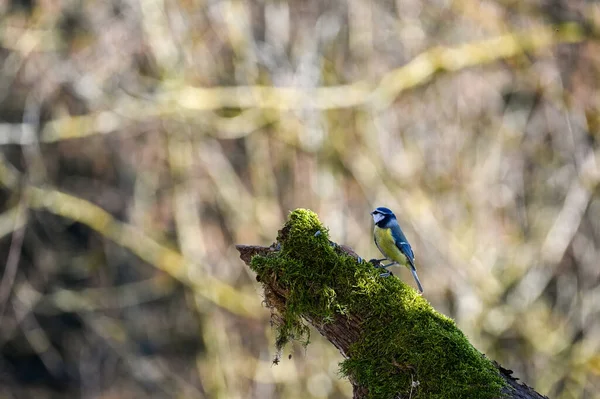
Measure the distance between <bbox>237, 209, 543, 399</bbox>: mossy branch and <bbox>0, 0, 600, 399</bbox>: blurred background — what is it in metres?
5.87

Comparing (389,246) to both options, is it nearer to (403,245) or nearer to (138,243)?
(403,245)

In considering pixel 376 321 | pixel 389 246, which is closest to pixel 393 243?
pixel 389 246

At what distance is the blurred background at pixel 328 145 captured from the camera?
998cm

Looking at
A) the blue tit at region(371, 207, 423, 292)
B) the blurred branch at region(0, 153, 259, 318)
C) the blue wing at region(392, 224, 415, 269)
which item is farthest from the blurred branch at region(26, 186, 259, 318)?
the blue wing at region(392, 224, 415, 269)

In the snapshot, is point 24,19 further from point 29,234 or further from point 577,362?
point 577,362

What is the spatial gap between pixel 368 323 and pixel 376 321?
0.13 ft

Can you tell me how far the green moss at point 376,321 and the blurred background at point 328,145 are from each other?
5.89m

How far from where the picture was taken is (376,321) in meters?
3.82

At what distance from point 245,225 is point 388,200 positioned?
2.25 meters

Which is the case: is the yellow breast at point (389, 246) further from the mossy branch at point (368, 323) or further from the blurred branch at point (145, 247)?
the blurred branch at point (145, 247)

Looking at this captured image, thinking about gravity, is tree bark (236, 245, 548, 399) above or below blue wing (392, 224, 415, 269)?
below

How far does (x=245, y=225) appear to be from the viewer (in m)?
11.1

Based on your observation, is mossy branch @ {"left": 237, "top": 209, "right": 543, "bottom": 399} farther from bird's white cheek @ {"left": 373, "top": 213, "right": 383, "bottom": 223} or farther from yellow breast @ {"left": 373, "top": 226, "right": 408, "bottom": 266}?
bird's white cheek @ {"left": 373, "top": 213, "right": 383, "bottom": 223}

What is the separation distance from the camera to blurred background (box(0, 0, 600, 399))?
9984 millimetres
